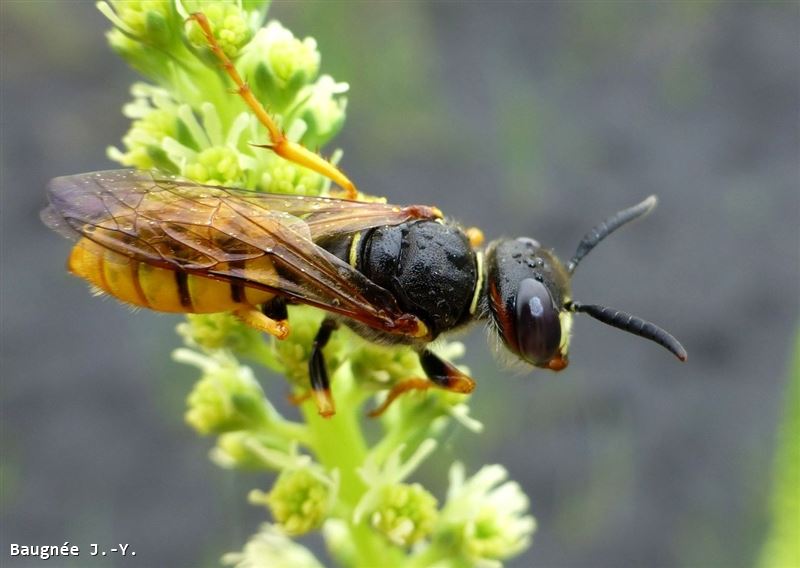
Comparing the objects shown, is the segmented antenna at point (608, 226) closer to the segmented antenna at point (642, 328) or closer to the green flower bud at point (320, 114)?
the segmented antenna at point (642, 328)

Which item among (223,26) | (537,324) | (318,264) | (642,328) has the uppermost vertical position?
(223,26)

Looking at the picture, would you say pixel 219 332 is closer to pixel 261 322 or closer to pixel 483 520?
pixel 261 322

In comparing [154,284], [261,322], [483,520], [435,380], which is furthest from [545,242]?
[154,284]

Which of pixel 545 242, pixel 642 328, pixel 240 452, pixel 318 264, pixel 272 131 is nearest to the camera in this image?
pixel 642 328

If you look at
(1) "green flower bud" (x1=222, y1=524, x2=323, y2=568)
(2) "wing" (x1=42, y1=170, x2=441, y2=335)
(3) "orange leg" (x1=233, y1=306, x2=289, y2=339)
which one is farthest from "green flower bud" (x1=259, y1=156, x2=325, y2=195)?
(1) "green flower bud" (x1=222, y1=524, x2=323, y2=568)

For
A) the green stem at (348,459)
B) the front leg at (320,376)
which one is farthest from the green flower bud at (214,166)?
the green stem at (348,459)

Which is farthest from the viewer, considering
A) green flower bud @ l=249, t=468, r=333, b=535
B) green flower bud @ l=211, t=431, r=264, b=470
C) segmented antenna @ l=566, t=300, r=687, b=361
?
green flower bud @ l=211, t=431, r=264, b=470

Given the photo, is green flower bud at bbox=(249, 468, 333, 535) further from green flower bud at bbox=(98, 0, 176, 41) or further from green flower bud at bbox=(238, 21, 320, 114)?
green flower bud at bbox=(98, 0, 176, 41)
